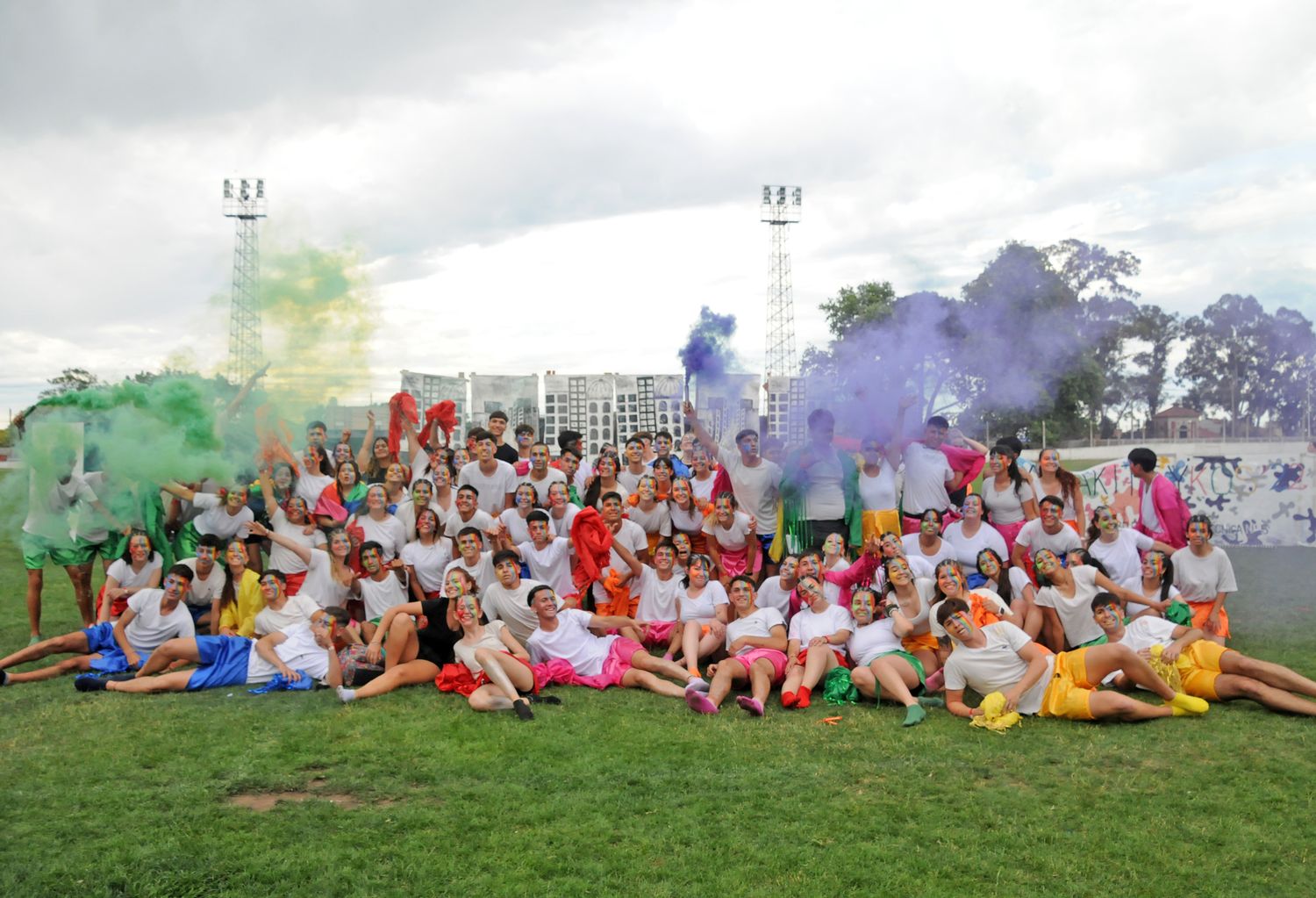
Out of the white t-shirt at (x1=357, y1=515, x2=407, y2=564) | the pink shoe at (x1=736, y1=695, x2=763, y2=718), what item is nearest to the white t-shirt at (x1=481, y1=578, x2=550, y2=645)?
the white t-shirt at (x1=357, y1=515, x2=407, y2=564)

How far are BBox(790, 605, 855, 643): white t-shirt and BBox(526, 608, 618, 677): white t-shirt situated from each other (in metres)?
1.41

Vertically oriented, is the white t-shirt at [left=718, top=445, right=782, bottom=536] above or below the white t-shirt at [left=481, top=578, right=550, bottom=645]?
above

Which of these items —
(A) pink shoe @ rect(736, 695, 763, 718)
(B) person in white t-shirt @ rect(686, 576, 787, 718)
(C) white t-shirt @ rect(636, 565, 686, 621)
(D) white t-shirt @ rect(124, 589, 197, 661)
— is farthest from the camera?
(C) white t-shirt @ rect(636, 565, 686, 621)

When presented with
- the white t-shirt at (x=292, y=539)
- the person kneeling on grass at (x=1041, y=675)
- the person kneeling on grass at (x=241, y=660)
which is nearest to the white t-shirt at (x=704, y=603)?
the person kneeling on grass at (x=1041, y=675)

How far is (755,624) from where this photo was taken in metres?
7.15

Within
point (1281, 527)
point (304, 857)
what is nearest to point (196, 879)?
point (304, 857)

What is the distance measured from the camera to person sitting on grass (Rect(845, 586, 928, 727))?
255 inches

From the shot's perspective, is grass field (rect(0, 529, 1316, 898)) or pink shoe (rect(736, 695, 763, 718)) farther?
pink shoe (rect(736, 695, 763, 718))

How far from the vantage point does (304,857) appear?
163 inches

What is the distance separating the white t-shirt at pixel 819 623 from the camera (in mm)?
7012

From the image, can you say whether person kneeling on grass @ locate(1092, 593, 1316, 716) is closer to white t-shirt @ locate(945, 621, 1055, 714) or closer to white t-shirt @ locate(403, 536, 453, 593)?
white t-shirt @ locate(945, 621, 1055, 714)

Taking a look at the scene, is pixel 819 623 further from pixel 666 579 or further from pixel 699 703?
pixel 666 579

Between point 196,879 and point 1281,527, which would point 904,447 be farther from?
point 1281,527

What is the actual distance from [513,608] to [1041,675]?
3.68 meters
